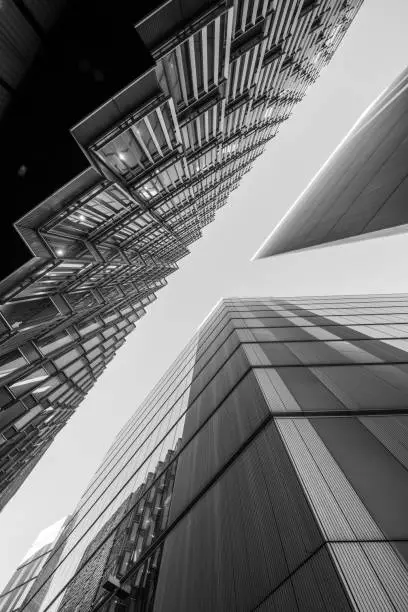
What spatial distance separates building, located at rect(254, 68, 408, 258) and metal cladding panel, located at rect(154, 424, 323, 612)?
439 cm

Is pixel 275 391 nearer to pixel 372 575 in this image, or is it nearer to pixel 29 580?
pixel 372 575

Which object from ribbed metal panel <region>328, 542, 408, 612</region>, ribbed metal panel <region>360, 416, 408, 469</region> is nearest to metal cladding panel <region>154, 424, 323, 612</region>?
ribbed metal panel <region>328, 542, 408, 612</region>

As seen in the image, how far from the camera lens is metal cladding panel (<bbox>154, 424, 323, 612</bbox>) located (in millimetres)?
3068

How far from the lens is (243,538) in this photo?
3.64 metres

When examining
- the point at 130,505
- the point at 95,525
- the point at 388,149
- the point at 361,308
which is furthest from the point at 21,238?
the point at 361,308

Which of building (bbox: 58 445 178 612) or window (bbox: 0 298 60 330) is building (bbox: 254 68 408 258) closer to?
building (bbox: 58 445 178 612)

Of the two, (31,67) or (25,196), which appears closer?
(31,67)

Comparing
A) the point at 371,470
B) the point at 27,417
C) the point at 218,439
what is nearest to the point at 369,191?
the point at 371,470

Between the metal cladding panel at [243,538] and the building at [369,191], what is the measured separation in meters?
4.39

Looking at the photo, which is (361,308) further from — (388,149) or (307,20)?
(307,20)

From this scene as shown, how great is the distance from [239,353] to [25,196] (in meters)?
7.07

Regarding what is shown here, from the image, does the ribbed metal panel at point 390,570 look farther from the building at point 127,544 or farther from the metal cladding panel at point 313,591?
the building at point 127,544

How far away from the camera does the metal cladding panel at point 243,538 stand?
10.1 ft

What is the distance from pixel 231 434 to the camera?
18.5 ft
